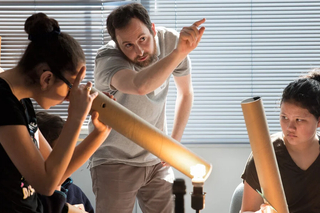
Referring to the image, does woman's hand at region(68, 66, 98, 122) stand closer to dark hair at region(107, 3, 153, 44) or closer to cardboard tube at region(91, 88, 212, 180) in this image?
cardboard tube at region(91, 88, 212, 180)

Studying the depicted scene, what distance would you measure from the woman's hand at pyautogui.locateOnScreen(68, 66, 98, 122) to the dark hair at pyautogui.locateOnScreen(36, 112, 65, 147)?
2.39 ft

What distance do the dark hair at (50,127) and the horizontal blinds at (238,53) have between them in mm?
1517

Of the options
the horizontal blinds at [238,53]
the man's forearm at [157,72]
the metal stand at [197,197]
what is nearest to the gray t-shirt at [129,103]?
the man's forearm at [157,72]

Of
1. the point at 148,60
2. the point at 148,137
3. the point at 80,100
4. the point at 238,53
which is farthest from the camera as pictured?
the point at 238,53

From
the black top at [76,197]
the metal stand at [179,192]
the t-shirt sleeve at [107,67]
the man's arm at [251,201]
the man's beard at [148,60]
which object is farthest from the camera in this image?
the black top at [76,197]

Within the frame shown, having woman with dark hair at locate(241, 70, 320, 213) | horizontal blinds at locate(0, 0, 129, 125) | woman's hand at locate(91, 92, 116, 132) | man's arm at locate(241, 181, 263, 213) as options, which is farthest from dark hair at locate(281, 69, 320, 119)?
horizontal blinds at locate(0, 0, 129, 125)

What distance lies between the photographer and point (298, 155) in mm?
1937

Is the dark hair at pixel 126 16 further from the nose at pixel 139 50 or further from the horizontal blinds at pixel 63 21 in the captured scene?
the horizontal blinds at pixel 63 21

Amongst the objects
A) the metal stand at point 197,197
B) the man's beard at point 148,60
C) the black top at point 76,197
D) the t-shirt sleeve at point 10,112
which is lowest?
the black top at point 76,197

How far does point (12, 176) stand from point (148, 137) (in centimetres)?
43

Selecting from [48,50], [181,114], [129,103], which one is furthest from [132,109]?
[48,50]

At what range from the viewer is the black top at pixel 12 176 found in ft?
3.85

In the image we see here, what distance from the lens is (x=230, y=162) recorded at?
3.36 meters

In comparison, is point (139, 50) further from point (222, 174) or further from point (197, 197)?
point (222, 174)
